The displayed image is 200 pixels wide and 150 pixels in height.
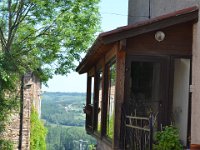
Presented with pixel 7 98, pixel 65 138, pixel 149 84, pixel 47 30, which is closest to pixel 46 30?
pixel 47 30

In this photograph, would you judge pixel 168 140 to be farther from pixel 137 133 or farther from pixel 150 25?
pixel 150 25

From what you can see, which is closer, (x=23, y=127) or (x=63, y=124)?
(x=23, y=127)

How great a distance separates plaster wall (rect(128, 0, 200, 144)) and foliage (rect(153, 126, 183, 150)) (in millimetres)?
416

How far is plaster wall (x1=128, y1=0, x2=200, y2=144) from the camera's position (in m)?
8.82

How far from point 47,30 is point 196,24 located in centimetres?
1110

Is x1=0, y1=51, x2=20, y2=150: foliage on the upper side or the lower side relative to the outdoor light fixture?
lower

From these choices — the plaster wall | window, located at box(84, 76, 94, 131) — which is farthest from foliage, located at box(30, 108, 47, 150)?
the plaster wall

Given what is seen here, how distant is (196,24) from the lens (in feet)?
32.3

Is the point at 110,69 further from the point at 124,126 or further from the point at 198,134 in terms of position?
the point at 198,134

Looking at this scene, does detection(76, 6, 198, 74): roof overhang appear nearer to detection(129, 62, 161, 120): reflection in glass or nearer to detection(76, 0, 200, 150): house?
detection(76, 0, 200, 150): house

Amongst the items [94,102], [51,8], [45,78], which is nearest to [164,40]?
[94,102]

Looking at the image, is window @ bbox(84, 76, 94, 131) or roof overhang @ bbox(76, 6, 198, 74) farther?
window @ bbox(84, 76, 94, 131)

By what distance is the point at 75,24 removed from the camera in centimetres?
1995

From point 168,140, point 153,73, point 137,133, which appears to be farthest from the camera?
point 153,73
